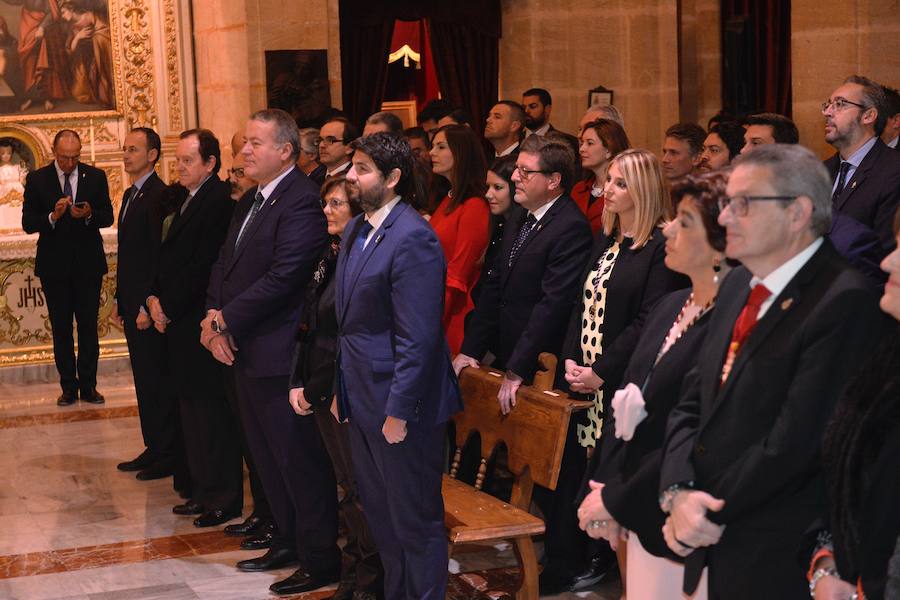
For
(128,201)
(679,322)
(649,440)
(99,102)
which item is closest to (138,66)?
(99,102)

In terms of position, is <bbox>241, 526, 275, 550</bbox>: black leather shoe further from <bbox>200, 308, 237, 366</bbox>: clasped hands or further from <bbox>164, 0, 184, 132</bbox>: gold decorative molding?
<bbox>164, 0, 184, 132</bbox>: gold decorative molding

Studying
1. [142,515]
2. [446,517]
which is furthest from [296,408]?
[142,515]

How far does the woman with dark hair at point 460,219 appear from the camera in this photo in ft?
19.2

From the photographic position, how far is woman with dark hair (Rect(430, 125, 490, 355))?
231 inches

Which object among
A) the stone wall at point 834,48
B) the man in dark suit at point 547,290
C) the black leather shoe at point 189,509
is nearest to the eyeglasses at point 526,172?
the man in dark suit at point 547,290

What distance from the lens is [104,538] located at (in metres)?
6.09

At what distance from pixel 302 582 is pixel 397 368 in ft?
4.49

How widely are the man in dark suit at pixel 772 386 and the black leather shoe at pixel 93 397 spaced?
6.74 m

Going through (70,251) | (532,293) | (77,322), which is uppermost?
(532,293)

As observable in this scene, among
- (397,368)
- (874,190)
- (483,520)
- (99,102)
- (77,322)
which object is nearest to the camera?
(397,368)

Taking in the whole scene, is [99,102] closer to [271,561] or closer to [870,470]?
[271,561]

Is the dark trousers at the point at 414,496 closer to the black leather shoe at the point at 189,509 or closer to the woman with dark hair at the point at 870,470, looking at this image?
the woman with dark hair at the point at 870,470

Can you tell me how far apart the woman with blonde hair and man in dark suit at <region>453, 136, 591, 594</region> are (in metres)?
0.25

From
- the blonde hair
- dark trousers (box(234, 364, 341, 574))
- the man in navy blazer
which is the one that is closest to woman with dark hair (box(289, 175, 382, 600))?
dark trousers (box(234, 364, 341, 574))
